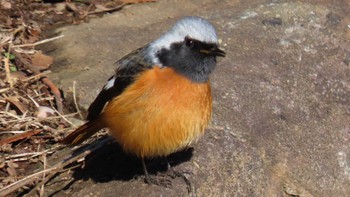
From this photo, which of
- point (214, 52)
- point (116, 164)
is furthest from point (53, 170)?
point (214, 52)

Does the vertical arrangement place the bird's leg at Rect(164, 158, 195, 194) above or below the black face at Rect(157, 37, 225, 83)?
below

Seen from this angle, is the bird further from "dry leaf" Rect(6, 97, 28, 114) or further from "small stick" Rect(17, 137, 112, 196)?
"dry leaf" Rect(6, 97, 28, 114)

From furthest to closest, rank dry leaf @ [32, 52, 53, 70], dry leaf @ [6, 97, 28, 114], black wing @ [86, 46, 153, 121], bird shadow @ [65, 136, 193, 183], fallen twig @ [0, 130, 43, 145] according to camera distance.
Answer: dry leaf @ [32, 52, 53, 70], dry leaf @ [6, 97, 28, 114], fallen twig @ [0, 130, 43, 145], bird shadow @ [65, 136, 193, 183], black wing @ [86, 46, 153, 121]

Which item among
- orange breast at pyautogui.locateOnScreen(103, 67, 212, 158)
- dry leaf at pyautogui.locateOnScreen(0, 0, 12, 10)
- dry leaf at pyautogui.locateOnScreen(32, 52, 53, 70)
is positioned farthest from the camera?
dry leaf at pyautogui.locateOnScreen(0, 0, 12, 10)

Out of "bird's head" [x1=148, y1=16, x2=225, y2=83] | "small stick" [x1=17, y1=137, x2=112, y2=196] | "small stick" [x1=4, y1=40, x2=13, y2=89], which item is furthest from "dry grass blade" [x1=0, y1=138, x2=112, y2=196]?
"small stick" [x1=4, y1=40, x2=13, y2=89]

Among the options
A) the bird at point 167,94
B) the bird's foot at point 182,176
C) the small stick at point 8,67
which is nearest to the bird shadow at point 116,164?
the bird's foot at point 182,176
